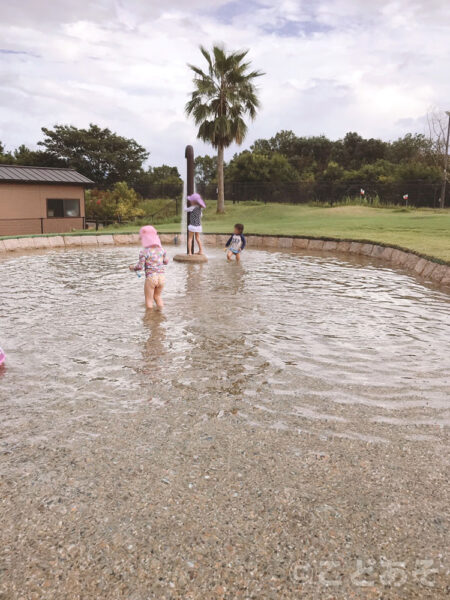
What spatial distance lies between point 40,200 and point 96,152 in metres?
20.6

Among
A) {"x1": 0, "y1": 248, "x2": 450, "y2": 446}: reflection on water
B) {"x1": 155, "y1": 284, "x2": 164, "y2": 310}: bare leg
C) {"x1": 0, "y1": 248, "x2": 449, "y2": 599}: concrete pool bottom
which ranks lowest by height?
{"x1": 0, "y1": 248, "x2": 449, "y2": 599}: concrete pool bottom

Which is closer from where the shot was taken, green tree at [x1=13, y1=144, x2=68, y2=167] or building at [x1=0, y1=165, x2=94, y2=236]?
building at [x1=0, y1=165, x2=94, y2=236]

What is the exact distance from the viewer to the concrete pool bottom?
7.07ft

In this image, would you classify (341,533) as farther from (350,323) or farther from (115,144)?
(115,144)

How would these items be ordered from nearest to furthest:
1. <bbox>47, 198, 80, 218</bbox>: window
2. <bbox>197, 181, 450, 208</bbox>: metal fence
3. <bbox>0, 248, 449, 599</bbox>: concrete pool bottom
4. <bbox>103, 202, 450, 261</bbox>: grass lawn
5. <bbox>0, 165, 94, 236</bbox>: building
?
<bbox>0, 248, 449, 599</bbox>: concrete pool bottom, <bbox>103, 202, 450, 261</bbox>: grass lawn, <bbox>0, 165, 94, 236</bbox>: building, <bbox>47, 198, 80, 218</bbox>: window, <bbox>197, 181, 450, 208</bbox>: metal fence

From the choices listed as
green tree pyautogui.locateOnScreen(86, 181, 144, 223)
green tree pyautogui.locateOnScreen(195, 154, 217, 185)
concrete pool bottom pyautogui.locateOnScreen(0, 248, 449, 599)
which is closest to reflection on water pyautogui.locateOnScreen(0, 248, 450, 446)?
concrete pool bottom pyautogui.locateOnScreen(0, 248, 449, 599)

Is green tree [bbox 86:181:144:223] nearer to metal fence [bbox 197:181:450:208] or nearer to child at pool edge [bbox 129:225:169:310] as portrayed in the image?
metal fence [bbox 197:181:450:208]

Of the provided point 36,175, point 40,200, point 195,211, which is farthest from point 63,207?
point 195,211

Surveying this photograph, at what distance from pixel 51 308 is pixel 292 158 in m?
59.5

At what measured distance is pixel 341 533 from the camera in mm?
2398

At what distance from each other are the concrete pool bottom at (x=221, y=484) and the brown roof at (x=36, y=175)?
2289 cm

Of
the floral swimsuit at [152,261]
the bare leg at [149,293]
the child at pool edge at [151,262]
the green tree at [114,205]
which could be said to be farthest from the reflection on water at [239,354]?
the green tree at [114,205]

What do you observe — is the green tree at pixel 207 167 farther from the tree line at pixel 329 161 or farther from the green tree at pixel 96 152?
the green tree at pixel 96 152

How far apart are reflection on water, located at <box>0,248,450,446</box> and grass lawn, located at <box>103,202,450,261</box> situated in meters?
4.51
